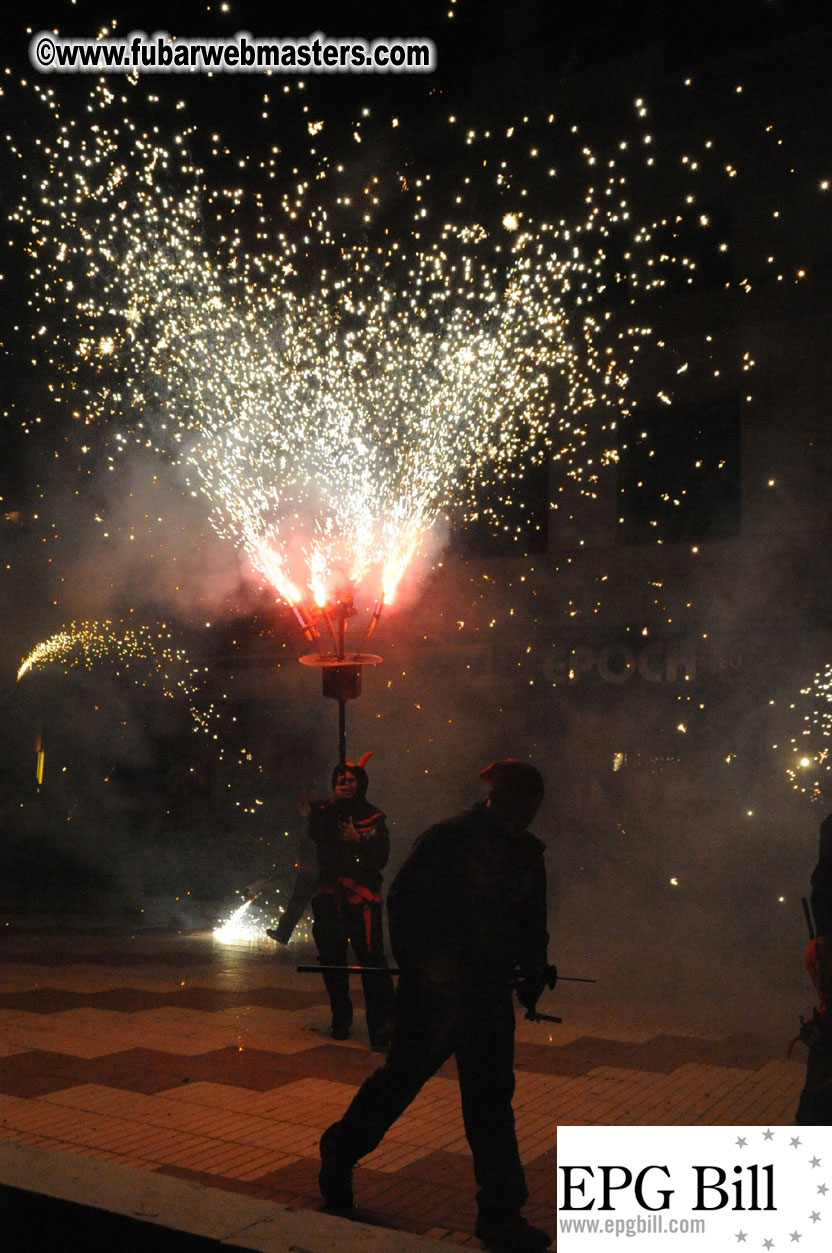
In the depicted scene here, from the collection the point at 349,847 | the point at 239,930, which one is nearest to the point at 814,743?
the point at 239,930

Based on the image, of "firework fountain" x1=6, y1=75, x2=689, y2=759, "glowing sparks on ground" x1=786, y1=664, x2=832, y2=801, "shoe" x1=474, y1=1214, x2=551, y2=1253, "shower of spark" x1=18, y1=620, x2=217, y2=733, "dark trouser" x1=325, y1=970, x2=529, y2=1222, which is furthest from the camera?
"shower of spark" x1=18, y1=620, x2=217, y2=733

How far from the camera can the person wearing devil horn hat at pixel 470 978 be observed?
3.45m

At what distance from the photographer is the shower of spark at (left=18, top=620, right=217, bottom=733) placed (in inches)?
578

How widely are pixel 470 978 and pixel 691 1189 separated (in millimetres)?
871

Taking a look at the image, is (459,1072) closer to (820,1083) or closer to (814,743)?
(820,1083)

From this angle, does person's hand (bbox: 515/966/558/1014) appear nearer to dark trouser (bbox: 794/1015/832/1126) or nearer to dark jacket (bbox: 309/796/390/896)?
dark trouser (bbox: 794/1015/832/1126)

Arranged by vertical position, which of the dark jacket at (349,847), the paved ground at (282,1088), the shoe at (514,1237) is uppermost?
the dark jacket at (349,847)

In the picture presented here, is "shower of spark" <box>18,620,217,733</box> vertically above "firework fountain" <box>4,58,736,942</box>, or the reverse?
"firework fountain" <box>4,58,736,942</box>

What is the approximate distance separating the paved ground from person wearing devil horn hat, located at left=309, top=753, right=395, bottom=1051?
351mm

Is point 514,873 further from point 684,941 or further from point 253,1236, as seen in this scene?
point 684,941

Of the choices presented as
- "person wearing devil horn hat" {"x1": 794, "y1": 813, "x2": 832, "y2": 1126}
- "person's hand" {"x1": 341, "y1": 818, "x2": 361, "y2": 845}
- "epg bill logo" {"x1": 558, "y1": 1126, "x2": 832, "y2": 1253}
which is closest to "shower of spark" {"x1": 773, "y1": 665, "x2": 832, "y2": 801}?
"person's hand" {"x1": 341, "y1": 818, "x2": 361, "y2": 845}

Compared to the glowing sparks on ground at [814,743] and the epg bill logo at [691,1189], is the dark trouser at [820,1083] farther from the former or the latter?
the glowing sparks on ground at [814,743]

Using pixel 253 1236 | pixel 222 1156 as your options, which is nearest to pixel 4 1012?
pixel 222 1156

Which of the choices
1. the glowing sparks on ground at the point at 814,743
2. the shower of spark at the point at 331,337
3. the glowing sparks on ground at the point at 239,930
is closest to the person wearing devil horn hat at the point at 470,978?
the shower of spark at the point at 331,337
